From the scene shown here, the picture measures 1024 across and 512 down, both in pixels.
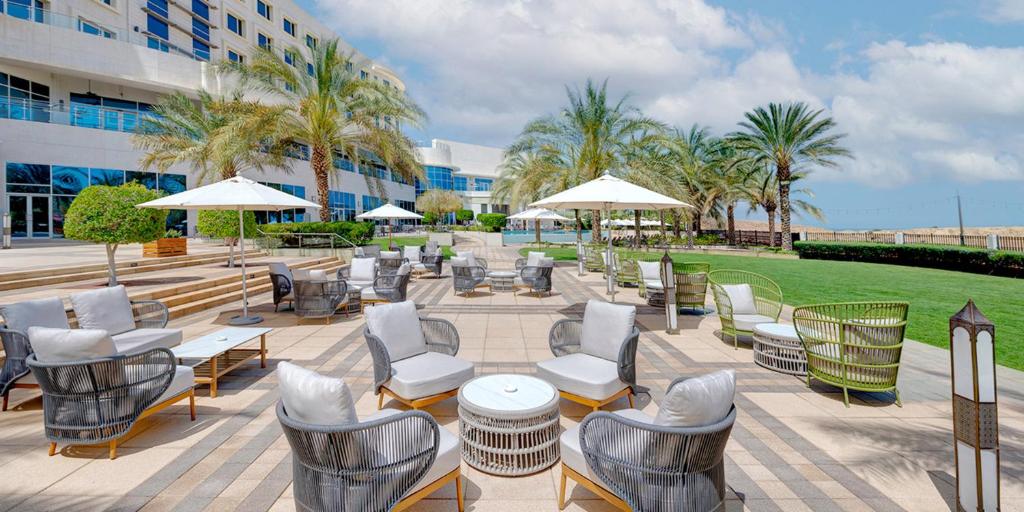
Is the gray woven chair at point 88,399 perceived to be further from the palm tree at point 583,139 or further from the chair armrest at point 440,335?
the palm tree at point 583,139

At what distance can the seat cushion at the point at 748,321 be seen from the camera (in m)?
6.36

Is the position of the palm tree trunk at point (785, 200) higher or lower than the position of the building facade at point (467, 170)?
lower

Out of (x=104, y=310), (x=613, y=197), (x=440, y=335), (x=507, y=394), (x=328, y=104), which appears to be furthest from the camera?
(x=328, y=104)

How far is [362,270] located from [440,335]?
6.46m

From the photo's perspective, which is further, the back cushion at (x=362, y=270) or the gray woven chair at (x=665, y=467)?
the back cushion at (x=362, y=270)

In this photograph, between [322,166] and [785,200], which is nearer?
[322,166]

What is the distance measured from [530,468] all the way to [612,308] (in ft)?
6.10

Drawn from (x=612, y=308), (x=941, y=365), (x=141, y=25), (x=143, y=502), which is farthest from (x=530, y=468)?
(x=141, y=25)

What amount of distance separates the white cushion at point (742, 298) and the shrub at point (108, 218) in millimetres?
11508

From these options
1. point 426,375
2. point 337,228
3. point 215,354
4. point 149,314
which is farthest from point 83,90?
point 426,375

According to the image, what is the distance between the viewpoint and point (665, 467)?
95.3 inches

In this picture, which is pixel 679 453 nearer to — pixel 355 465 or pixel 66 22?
pixel 355 465

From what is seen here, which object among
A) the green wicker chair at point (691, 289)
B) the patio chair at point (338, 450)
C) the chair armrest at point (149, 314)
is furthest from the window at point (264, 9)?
the patio chair at point (338, 450)

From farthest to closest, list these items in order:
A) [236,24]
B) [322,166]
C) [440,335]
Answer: [236,24] < [322,166] < [440,335]
